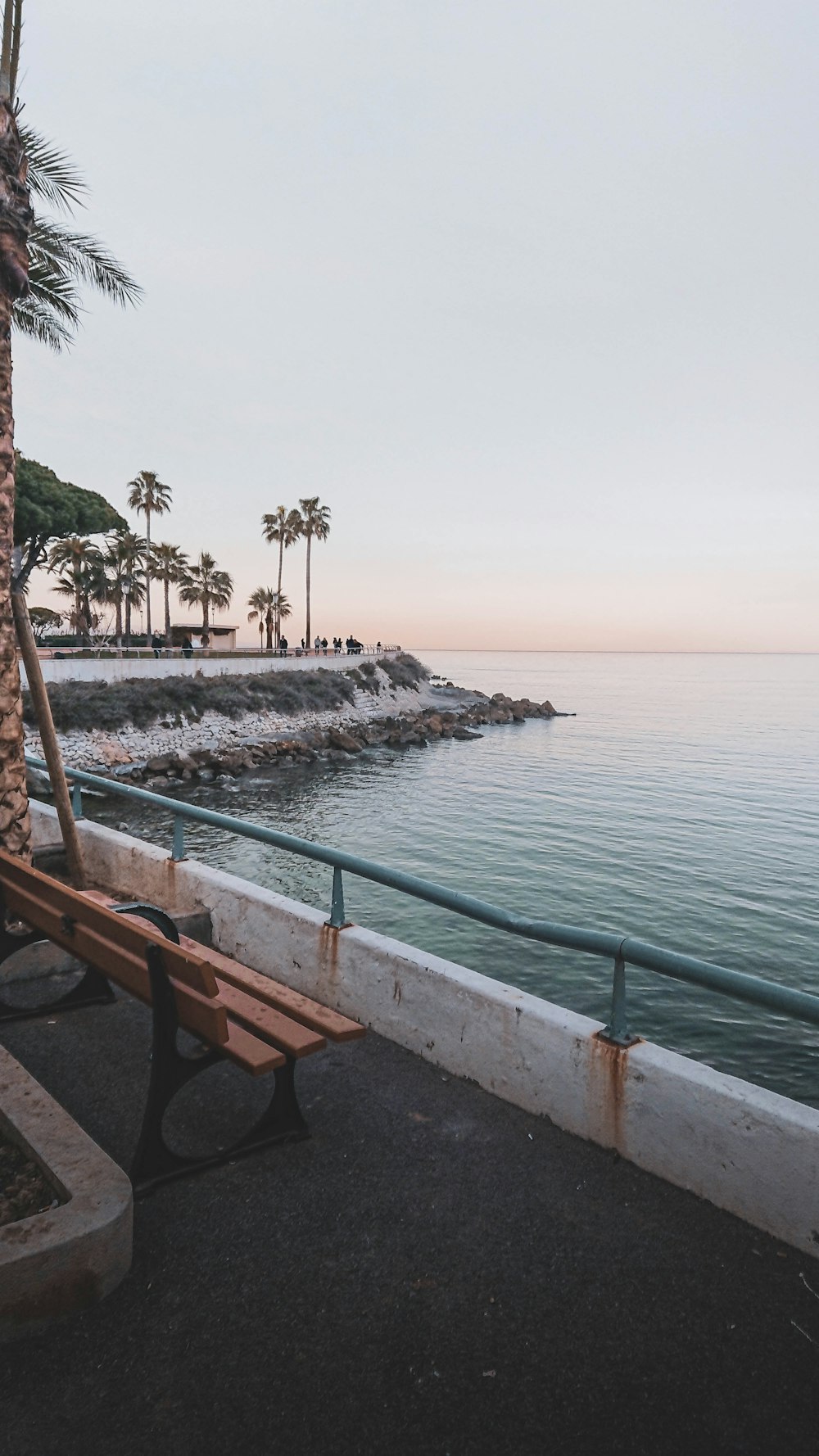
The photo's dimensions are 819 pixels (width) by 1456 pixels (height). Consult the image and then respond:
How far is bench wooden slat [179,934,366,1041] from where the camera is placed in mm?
3268

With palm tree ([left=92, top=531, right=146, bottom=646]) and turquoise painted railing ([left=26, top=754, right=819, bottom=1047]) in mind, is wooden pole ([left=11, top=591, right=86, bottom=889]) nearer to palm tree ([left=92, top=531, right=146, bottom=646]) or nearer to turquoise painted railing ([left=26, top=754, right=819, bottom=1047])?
turquoise painted railing ([left=26, top=754, right=819, bottom=1047])

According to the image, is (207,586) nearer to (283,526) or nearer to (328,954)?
(283,526)

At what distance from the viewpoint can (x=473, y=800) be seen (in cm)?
2636

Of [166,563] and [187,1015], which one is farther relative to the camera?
[166,563]

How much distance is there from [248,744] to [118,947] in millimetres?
30594

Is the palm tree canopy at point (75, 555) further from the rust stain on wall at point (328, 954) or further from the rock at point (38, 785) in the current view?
the rust stain on wall at point (328, 954)

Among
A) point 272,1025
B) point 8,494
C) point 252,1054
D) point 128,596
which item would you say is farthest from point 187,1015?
point 128,596

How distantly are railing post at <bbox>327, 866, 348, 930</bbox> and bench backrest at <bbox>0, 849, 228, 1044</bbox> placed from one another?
1.11m

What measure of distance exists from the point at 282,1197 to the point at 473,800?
77.2 feet

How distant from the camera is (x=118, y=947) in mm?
3262

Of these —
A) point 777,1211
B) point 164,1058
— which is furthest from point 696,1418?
point 164,1058

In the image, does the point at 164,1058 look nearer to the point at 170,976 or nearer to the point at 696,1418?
the point at 170,976

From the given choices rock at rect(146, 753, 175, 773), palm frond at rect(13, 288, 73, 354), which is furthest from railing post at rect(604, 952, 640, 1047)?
rock at rect(146, 753, 175, 773)

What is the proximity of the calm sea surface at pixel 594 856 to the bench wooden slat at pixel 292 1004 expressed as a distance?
23.1ft
